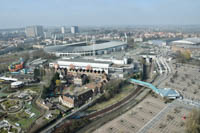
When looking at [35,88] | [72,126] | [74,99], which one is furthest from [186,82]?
[35,88]

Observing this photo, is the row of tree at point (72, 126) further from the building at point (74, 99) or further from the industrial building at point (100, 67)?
the industrial building at point (100, 67)

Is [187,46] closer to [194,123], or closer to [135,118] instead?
[135,118]

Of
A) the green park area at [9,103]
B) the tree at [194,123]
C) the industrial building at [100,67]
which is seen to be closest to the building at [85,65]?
the industrial building at [100,67]

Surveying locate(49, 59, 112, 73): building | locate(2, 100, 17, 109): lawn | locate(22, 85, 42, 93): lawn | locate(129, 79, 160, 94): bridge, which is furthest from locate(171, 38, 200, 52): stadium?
locate(2, 100, 17, 109): lawn

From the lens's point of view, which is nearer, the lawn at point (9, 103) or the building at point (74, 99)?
the building at point (74, 99)

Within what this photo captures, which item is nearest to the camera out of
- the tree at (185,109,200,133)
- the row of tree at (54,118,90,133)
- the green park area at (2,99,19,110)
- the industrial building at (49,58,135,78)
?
the tree at (185,109,200,133)

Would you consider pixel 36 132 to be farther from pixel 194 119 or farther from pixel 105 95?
pixel 194 119

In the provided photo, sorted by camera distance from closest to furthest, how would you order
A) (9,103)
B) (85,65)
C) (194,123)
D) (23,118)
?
(194,123) < (23,118) < (9,103) < (85,65)

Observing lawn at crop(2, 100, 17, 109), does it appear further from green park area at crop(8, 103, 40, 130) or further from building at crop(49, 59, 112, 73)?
building at crop(49, 59, 112, 73)
